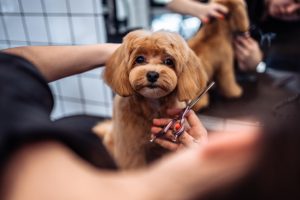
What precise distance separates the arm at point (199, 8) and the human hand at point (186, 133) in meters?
0.20

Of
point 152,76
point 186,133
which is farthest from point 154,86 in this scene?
point 186,133

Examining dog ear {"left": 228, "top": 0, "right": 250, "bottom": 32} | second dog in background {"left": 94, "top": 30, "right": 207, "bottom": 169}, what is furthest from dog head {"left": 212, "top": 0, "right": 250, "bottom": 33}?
second dog in background {"left": 94, "top": 30, "right": 207, "bottom": 169}

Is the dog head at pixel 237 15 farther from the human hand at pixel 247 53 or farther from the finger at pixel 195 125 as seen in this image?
the finger at pixel 195 125

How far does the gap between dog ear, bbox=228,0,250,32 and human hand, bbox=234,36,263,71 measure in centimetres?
2

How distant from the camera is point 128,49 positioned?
50cm

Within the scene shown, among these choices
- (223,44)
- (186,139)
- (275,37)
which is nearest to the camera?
(186,139)

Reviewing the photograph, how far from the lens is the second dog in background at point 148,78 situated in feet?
1.61

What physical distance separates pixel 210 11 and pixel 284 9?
15 cm

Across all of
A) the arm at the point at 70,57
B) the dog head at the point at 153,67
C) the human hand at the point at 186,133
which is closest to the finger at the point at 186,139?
the human hand at the point at 186,133

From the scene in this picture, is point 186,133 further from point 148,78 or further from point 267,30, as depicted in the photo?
point 267,30

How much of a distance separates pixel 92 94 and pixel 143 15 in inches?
8.1

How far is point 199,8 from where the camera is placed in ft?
1.83

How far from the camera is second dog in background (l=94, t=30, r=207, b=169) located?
49 centimetres

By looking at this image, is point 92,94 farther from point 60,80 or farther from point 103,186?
point 103,186
